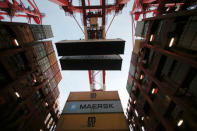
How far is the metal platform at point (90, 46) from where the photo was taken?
38.9ft

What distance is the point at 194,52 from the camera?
5.54 m

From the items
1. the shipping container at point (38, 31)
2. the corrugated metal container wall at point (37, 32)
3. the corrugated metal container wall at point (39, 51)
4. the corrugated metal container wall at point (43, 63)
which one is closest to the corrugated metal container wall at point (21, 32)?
the corrugated metal container wall at point (37, 32)

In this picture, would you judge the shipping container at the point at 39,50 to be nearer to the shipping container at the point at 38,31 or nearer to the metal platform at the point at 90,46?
the shipping container at the point at 38,31

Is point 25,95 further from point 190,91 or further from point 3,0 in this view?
point 3,0

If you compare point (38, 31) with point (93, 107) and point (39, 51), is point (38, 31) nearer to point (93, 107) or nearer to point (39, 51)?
point (39, 51)

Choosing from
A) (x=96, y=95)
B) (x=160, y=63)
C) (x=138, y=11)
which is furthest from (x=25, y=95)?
(x=138, y=11)

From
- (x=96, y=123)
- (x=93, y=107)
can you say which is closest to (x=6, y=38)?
(x=93, y=107)

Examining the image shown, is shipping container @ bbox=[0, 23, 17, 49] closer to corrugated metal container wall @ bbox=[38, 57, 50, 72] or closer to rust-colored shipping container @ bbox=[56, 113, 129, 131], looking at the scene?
corrugated metal container wall @ bbox=[38, 57, 50, 72]

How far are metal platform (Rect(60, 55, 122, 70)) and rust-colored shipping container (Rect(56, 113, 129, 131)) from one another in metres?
8.86

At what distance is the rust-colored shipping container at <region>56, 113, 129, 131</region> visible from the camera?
531 centimetres

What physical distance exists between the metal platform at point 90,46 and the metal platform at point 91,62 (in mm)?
1397

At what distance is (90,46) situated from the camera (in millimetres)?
12102

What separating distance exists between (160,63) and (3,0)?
106 ft

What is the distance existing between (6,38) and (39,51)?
6488 mm
